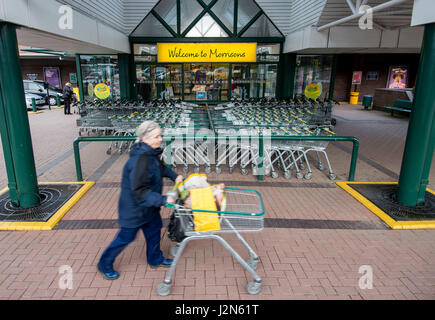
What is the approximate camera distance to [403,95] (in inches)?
697

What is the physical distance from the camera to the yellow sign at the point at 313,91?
41.0 feet

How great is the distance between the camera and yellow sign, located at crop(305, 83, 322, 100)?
1250 cm

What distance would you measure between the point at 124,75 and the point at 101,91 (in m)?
1.17


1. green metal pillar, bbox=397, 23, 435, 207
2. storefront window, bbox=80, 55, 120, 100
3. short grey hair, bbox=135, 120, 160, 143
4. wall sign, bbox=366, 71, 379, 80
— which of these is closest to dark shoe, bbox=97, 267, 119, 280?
short grey hair, bbox=135, 120, 160, 143

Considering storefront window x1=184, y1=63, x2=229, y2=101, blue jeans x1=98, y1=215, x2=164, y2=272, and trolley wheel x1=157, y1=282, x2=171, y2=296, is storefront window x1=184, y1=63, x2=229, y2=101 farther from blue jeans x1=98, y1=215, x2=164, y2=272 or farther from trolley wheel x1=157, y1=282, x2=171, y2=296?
trolley wheel x1=157, y1=282, x2=171, y2=296

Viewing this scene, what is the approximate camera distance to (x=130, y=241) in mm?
3236

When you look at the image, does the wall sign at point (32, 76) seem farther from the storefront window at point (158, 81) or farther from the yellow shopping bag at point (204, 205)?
the yellow shopping bag at point (204, 205)

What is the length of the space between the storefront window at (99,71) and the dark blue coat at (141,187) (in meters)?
11.2

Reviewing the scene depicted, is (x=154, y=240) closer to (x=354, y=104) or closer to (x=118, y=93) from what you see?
(x=118, y=93)

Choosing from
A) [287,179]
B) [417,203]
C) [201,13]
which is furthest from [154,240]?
[201,13]

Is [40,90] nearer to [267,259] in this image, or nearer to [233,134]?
[233,134]

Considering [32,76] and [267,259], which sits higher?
[32,76]

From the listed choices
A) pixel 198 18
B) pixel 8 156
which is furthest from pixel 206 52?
pixel 8 156

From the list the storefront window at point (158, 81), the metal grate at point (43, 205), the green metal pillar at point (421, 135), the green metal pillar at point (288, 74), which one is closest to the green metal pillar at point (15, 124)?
the metal grate at point (43, 205)
